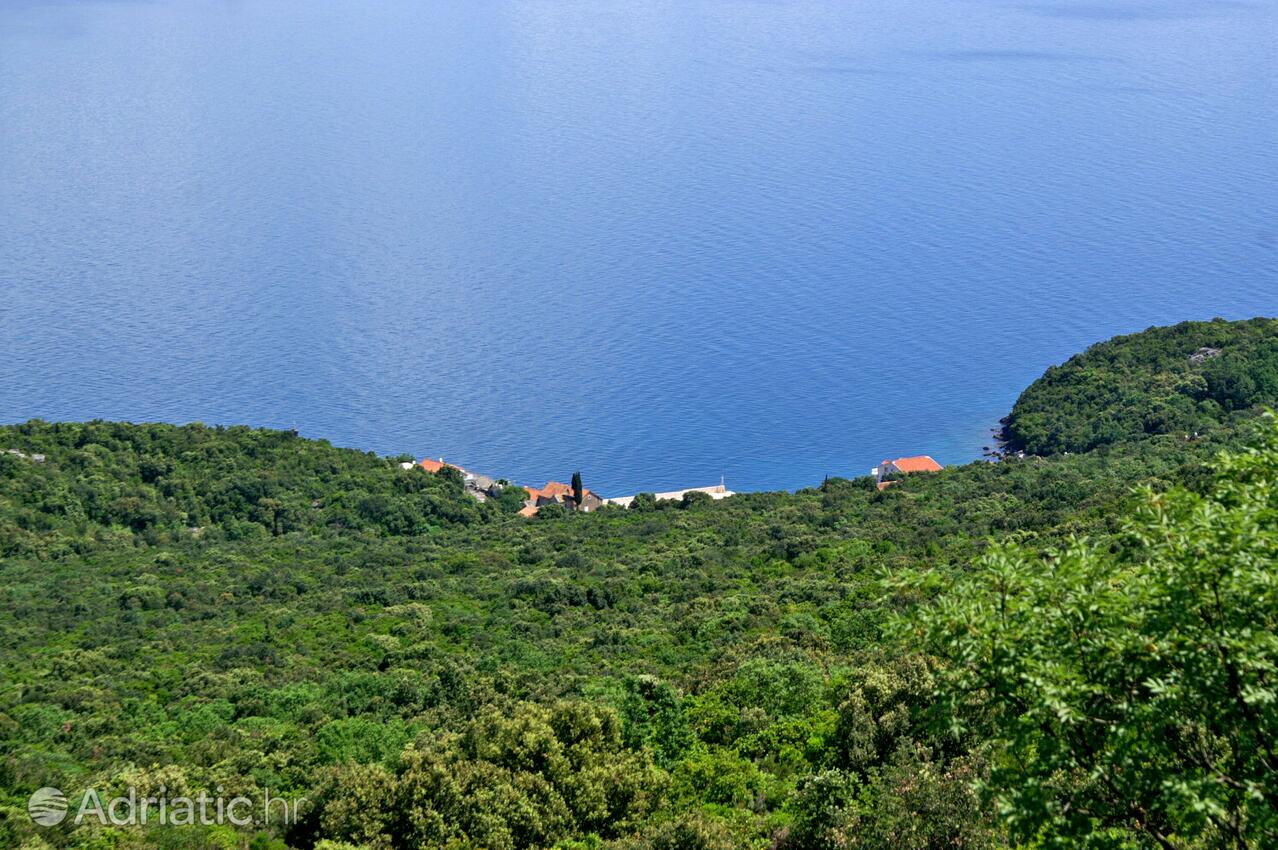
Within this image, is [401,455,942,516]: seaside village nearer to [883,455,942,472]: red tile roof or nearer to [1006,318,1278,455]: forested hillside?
[883,455,942,472]: red tile roof

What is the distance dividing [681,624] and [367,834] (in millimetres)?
10771

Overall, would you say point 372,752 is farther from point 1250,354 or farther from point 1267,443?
point 1250,354

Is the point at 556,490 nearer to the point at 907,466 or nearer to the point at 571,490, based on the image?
the point at 571,490
